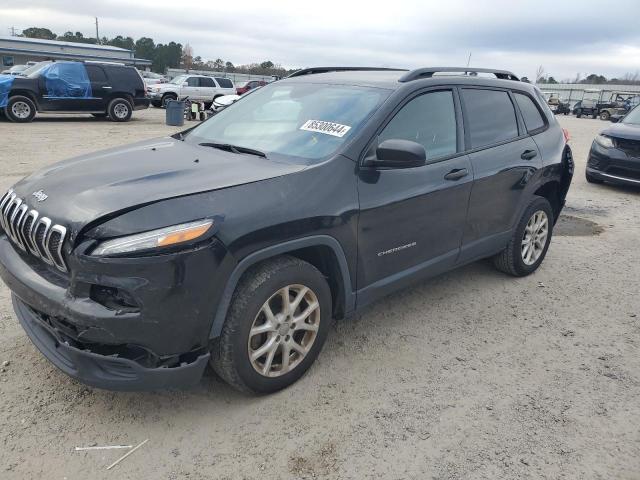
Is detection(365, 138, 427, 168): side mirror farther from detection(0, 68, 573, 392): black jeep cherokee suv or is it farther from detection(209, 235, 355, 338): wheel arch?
detection(209, 235, 355, 338): wheel arch

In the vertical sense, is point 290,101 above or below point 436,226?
above

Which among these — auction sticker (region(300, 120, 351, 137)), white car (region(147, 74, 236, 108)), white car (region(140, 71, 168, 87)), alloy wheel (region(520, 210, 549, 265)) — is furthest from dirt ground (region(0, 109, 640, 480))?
white car (region(147, 74, 236, 108))

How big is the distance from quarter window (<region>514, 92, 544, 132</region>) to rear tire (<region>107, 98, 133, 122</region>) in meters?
15.2

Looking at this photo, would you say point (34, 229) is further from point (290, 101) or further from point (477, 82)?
point (477, 82)

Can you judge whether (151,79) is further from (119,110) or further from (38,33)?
(38,33)

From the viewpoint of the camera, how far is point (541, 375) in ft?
10.4

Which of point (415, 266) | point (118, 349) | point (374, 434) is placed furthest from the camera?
point (415, 266)

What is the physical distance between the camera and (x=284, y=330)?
2.73 metres

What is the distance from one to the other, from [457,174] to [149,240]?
7.34 feet

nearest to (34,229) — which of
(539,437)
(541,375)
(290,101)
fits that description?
(290,101)

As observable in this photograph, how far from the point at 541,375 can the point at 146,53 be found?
3362 inches

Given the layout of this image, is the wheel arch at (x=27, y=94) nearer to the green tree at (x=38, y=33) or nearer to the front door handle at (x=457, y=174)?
the front door handle at (x=457, y=174)

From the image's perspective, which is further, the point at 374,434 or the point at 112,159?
the point at 112,159

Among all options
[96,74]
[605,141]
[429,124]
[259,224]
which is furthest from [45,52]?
[259,224]
